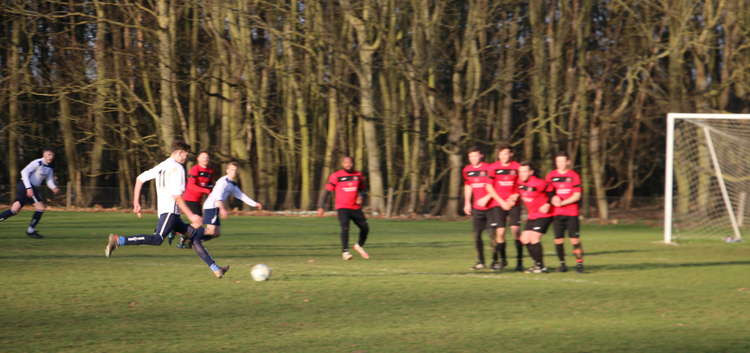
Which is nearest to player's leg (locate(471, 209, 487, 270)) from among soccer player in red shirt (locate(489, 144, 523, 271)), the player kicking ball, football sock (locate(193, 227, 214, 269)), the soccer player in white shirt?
soccer player in red shirt (locate(489, 144, 523, 271))

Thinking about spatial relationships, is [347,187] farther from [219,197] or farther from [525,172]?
[525,172]

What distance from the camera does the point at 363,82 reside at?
27.9 meters

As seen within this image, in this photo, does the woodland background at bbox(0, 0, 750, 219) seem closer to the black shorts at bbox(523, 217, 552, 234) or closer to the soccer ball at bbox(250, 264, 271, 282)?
the black shorts at bbox(523, 217, 552, 234)

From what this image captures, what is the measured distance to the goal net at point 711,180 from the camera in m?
20.9

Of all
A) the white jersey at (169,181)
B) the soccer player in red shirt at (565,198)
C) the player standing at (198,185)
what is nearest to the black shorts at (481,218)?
the soccer player in red shirt at (565,198)

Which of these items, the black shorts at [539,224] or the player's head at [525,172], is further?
the player's head at [525,172]

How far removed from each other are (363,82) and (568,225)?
1627 cm

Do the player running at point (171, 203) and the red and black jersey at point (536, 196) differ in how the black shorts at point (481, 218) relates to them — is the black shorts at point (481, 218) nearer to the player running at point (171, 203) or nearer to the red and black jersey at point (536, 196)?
the red and black jersey at point (536, 196)

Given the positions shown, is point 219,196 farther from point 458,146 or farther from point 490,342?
point 458,146

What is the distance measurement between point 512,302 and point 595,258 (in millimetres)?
6179

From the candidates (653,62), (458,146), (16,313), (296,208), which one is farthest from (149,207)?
(16,313)

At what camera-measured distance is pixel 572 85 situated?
28875 millimetres

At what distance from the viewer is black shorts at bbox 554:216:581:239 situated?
12.3m

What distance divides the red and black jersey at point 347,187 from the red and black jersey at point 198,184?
9.77 ft
